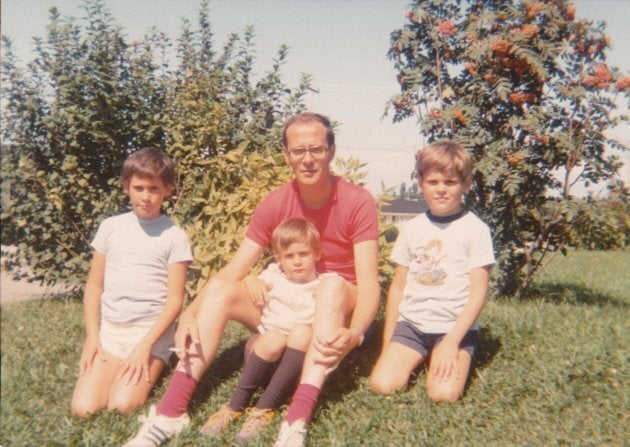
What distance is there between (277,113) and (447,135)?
146cm

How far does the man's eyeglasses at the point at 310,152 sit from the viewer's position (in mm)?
2566

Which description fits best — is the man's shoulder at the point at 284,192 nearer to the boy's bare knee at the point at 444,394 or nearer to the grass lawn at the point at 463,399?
the grass lawn at the point at 463,399

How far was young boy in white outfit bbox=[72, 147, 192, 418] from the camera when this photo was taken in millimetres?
2711

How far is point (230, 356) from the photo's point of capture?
3191 mm

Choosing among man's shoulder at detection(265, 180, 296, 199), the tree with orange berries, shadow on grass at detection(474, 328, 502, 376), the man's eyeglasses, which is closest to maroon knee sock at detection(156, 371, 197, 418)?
man's shoulder at detection(265, 180, 296, 199)

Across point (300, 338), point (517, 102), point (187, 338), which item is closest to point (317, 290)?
point (300, 338)

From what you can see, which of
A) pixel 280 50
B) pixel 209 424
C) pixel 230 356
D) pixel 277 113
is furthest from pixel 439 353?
pixel 280 50

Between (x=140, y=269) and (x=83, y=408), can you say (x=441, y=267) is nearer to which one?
(x=140, y=269)

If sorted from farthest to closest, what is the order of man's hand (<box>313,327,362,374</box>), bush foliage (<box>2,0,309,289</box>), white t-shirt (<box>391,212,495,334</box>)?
bush foliage (<box>2,0,309,289</box>), white t-shirt (<box>391,212,495,334</box>), man's hand (<box>313,327,362,374</box>)

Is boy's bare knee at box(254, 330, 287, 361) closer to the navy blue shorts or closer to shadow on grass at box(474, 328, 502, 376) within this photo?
the navy blue shorts

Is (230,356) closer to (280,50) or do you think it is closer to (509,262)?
(509,262)

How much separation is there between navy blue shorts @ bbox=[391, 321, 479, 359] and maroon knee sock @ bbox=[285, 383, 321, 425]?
68 cm

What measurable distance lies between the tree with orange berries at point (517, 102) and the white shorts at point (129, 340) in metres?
2.38

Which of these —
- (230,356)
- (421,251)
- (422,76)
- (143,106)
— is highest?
(422,76)
